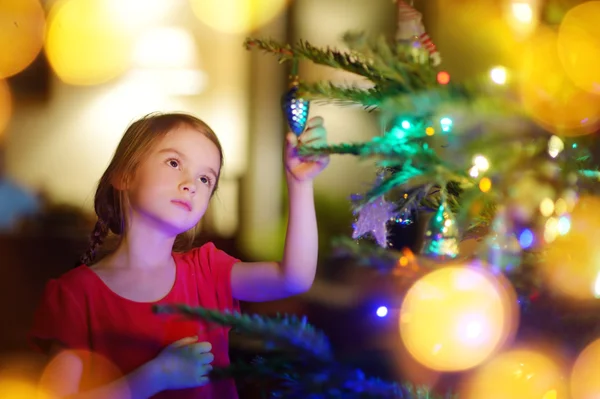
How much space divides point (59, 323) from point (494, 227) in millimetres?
620

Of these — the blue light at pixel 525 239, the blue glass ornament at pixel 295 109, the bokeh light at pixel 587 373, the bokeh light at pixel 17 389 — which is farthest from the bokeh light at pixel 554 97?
the bokeh light at pixel 17 389

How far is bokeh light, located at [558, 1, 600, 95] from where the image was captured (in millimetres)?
575

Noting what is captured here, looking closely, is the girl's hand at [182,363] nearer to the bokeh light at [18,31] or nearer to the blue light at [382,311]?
the blue light at [382,311]

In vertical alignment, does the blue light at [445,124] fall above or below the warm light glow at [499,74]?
below

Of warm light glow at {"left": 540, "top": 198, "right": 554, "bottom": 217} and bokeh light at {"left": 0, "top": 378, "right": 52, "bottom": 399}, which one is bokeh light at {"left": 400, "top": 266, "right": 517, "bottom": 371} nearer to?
warm light glow at {"left": 540, "top": 198, "right": 554, "bottom": 217}

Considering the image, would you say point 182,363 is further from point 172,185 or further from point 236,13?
point 236,13

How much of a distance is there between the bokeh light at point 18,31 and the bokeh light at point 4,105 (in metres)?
0.02

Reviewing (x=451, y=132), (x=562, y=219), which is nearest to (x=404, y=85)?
(x=451, y=132)

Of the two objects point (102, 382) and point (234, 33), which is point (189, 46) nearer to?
point (234, 33)

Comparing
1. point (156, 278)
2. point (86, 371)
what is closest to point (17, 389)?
point (86, 371)

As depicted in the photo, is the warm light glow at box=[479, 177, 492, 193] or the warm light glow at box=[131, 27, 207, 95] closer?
the warm light glow at box=[479, 177, 492, 193]

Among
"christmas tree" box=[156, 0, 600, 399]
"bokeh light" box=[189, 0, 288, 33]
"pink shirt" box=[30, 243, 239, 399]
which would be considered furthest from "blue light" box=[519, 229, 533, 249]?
"bokeh light" box=[189, 0, 288, 33]

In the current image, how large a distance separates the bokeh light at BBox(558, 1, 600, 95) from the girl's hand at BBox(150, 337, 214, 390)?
595mm

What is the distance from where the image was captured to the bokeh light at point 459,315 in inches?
22.7
